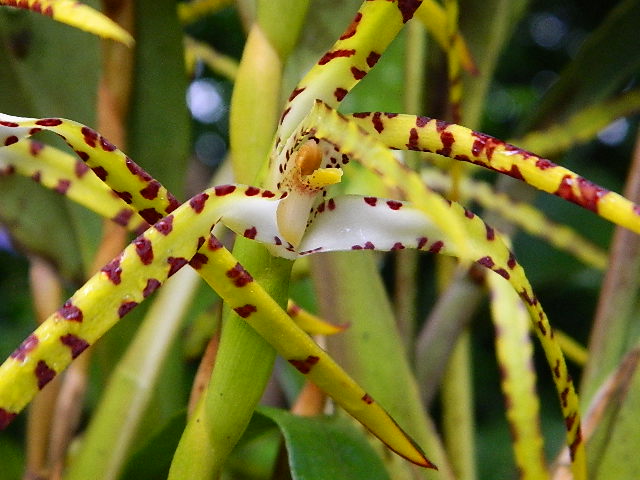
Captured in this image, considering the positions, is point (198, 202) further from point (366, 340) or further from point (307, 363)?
point (366, 340)

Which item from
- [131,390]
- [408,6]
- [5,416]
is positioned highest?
[408,6]

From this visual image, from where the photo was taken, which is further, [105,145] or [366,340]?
[366,340]

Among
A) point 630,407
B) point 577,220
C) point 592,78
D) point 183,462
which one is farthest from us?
point 577,220

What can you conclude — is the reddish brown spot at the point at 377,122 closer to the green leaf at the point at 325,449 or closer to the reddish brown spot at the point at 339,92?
the reddish brown spot at the point at 339,92

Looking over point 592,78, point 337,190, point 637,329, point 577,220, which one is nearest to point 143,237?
point 337,190

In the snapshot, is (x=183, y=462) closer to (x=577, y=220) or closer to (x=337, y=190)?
(x=337, y=190)

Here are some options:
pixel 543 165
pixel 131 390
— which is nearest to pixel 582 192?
pixel 543 165

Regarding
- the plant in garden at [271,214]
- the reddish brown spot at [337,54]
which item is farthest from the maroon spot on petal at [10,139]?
the reddish brown spot at [337,54]
